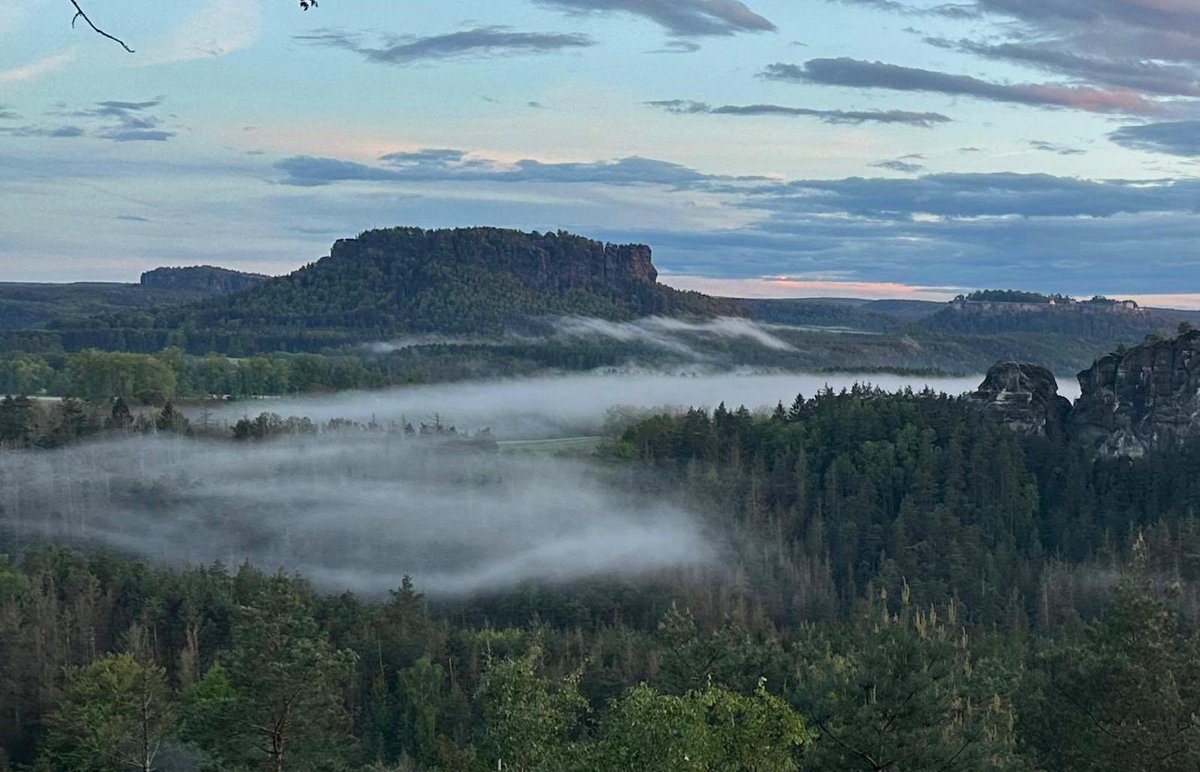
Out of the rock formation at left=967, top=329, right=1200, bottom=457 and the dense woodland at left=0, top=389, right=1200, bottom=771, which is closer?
the dense woodland at left=0, top=389, right=1200, bottom=771

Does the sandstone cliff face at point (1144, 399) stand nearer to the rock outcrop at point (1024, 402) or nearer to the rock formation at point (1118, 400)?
the rock formation at point (1118, 400)

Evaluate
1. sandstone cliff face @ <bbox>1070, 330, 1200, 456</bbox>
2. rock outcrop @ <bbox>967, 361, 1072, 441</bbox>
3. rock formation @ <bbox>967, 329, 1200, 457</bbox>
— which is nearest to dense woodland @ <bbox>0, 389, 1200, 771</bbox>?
sandstone cliff face @ <bbox>1070, 330, 1200, 456</bbox>

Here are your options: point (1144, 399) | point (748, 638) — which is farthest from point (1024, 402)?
point (748, 638)

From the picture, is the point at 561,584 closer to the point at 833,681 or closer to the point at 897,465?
the point at 897,465

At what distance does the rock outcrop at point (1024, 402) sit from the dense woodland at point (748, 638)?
4.09m

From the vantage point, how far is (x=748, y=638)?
78375 millimetres

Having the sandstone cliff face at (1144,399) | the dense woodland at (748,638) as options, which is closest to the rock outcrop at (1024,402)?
the sandstone cliff face at (1144,399)

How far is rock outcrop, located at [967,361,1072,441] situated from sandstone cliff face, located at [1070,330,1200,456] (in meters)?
3.06

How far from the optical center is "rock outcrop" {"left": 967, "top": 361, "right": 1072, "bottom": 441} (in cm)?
17438

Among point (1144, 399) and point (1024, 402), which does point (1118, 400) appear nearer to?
point (1144, 399)

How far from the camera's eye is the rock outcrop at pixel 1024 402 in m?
174

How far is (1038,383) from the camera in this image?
580 feet

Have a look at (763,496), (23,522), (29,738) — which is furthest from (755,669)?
(23,522)

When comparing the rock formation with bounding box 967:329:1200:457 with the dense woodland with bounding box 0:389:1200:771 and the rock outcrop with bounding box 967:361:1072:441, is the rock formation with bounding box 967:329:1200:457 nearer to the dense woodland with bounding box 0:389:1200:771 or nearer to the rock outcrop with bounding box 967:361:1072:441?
the rock outcrop with bounding box 967:361:1072:441
